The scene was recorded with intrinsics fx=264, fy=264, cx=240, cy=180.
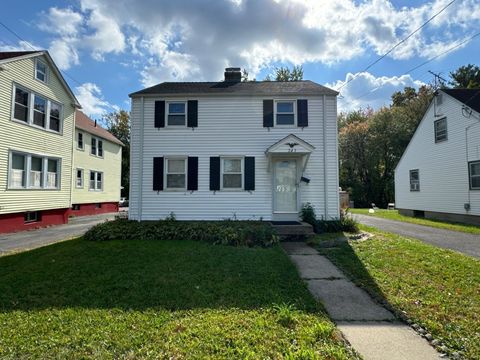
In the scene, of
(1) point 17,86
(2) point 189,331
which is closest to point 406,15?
(2) point 189,331

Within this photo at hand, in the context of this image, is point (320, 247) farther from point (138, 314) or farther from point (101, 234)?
point (101, 234)

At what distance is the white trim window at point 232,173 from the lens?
35.7 ft

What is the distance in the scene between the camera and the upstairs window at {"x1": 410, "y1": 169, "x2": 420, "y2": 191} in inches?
639

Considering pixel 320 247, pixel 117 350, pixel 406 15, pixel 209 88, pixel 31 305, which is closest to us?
pixel 117 350

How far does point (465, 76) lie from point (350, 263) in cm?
3683

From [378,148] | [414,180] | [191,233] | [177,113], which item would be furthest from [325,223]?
[378,148]

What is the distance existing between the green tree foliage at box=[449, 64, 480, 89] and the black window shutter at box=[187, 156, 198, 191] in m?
34.0

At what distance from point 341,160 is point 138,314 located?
31848mm

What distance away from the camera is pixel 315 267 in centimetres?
600

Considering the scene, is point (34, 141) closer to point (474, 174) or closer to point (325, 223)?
point (325, 223)

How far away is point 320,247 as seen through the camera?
313 inches

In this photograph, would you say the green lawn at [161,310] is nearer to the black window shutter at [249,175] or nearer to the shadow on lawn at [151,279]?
the shadow on lawn at [151,279]

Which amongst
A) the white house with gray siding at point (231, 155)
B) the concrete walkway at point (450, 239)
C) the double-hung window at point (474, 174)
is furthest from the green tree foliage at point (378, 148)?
the white house with gray siding at point (231, 155)

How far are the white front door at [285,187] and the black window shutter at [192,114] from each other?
378 cm
